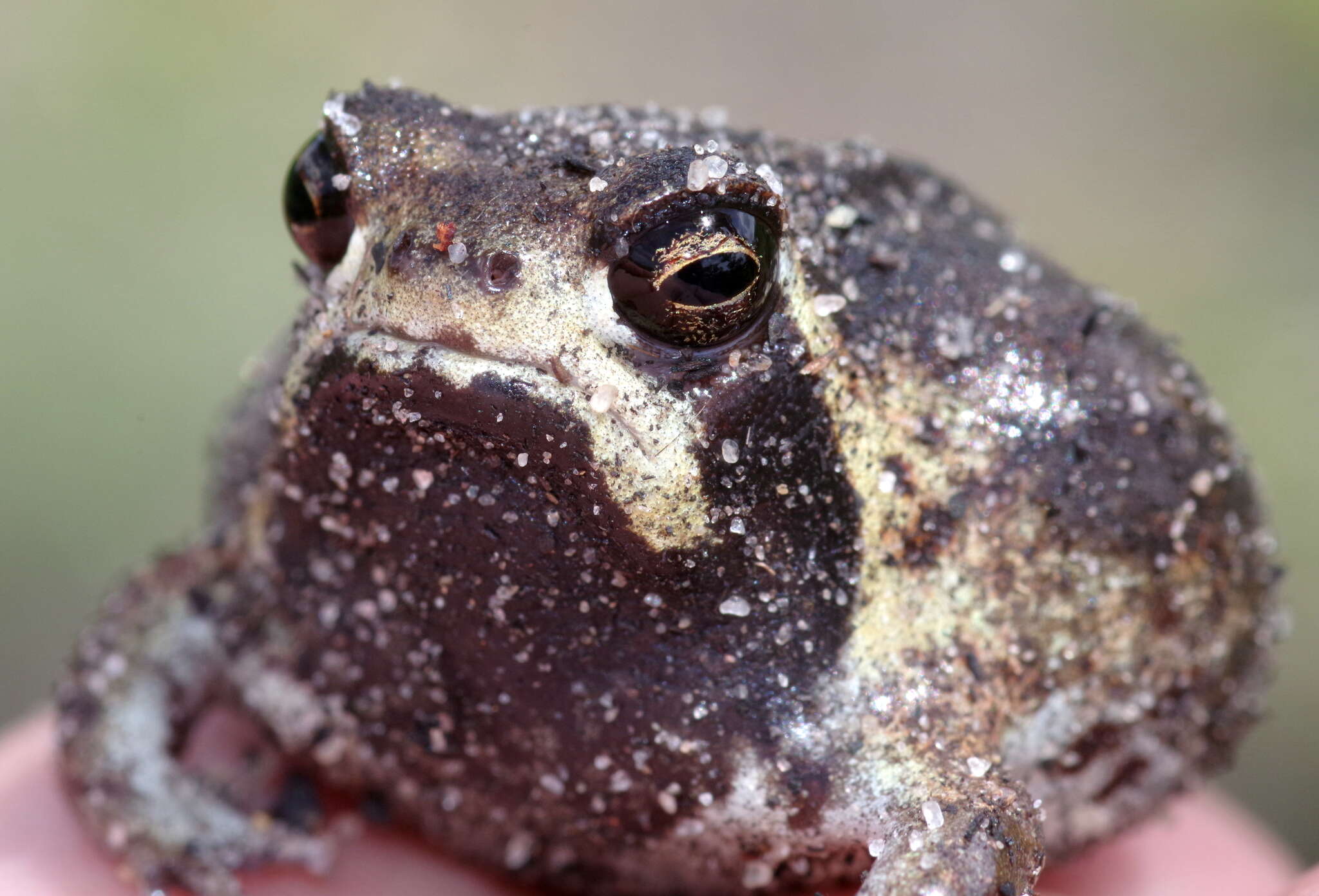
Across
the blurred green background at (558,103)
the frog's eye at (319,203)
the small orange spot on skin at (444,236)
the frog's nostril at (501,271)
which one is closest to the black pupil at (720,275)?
the frog's nostril at (501,271)

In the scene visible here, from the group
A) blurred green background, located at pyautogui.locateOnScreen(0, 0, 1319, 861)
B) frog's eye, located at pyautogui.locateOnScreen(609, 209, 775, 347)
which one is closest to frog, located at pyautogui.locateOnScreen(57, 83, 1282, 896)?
frog's eye, located at pyautogui.locateOnScreen(609, 209, 775, 347)

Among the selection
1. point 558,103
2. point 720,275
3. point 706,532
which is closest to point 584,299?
point 720,275

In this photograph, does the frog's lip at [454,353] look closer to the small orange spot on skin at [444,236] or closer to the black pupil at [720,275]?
the small orange spot on skin at [444,236]

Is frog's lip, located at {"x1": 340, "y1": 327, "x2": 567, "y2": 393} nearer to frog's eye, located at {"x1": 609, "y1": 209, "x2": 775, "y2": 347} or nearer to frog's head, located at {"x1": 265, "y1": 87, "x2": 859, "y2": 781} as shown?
frog's head, located at {"x1": 265, "y1": 87, "x2": 859, "y2": 781}

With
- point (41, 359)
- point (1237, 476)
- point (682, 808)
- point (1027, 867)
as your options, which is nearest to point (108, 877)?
point (682, 808)

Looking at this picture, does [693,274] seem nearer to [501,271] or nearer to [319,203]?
[501,271]

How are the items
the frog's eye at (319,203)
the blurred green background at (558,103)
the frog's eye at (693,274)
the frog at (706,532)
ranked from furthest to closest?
the blurred green background at (558,103) → the frog's eye at (319,203) → the frog at (706,532) → the frog's eye at (693,274)

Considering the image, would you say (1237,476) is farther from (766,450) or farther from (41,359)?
(41,359)

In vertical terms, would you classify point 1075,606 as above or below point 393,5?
below
